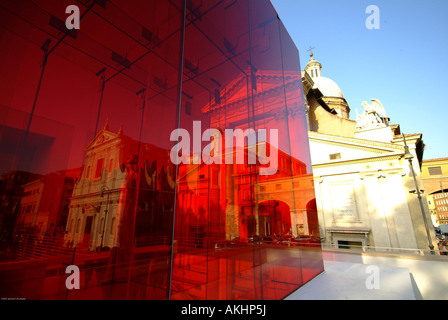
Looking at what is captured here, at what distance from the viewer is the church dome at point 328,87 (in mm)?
33372

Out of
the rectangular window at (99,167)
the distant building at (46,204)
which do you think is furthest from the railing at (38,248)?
the rectangular window at (99,167)

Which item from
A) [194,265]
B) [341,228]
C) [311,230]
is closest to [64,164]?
[194,265]

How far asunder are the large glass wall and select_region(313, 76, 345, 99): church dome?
32.8m

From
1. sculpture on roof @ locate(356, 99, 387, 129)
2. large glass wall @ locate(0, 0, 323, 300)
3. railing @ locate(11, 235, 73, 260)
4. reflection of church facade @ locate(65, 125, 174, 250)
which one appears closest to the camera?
large glass wall @ locate(0, 0, 323, 300)

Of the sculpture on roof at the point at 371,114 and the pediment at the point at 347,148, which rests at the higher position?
the sculpture on roof at the point at 371,114

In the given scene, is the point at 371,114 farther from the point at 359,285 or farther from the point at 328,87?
the point at 359,285

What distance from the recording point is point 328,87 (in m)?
33.8

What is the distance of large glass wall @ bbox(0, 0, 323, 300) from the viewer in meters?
3.13

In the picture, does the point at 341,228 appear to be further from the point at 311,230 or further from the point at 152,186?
the point at 152,186

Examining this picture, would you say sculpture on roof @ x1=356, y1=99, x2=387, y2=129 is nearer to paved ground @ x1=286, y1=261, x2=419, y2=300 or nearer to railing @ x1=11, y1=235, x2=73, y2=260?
paved ground @ x1=286, y1=261, x2=419, y2=300

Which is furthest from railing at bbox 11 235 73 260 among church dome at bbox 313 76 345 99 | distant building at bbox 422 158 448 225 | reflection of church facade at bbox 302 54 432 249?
distant building at bbox 422 158 448 225

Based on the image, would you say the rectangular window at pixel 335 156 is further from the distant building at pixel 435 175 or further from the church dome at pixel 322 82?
the distant building at pixel 435 175

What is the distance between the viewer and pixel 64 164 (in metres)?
4.16

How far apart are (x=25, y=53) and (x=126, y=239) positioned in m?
3.37
